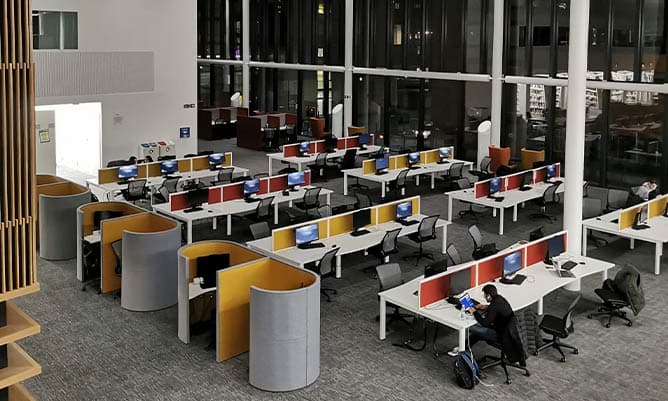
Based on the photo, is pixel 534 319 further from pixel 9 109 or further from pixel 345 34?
pixel 345 34

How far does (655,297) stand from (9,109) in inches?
356

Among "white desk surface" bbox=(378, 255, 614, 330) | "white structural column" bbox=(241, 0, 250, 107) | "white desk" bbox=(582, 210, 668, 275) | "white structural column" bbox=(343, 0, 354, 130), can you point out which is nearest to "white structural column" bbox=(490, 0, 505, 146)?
"white structural column" bbox=(343, 0, 354, 130)

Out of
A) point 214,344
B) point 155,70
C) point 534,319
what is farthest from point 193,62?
point 534,319

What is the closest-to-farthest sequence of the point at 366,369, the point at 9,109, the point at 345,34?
the point at 9,109 → the point at 366,369 → the point at 345,34

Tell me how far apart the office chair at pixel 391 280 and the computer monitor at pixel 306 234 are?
5.99ft

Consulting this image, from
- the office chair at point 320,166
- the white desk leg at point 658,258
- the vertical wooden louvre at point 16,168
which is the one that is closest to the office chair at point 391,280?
the vertical wooden louvre at point 16,168

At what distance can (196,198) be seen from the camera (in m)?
13.3

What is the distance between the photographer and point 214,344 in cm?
888

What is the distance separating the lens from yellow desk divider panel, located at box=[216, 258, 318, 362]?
27.5 ft

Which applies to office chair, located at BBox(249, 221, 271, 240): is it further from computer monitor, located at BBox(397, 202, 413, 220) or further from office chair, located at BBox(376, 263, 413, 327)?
office chair, located at BBox(376, 263, 413, 327)

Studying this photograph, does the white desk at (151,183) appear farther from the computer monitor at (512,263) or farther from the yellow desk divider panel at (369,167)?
the computer monitor at (512,263)

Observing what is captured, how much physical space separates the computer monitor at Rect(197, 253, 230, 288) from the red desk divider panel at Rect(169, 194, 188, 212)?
4029 millimetres

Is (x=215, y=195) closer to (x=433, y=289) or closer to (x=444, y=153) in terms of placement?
(x=433, y=289)

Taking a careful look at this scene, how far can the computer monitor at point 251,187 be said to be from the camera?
14.1 metres
